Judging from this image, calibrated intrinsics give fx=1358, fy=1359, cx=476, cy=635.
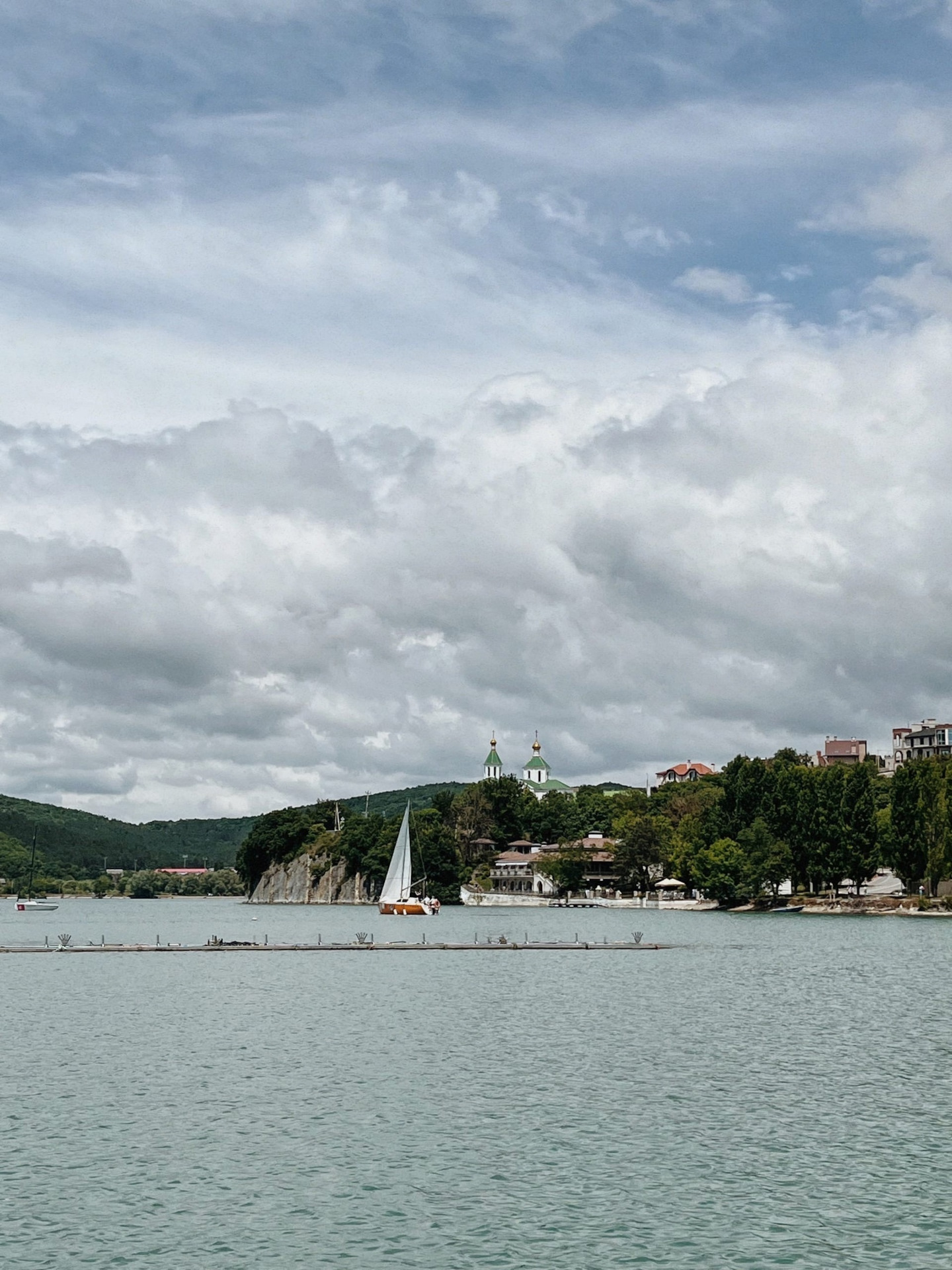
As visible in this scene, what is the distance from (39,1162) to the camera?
32156 millimetres

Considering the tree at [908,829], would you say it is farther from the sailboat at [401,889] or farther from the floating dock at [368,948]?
the sailboat at [401,889]

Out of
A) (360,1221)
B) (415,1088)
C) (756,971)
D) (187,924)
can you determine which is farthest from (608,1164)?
(187,924)

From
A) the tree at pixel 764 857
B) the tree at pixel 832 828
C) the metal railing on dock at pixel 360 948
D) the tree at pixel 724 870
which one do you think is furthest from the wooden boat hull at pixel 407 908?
the metal railing on dock at pixel 360 948

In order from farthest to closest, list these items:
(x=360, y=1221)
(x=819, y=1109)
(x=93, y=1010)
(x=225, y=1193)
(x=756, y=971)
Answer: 1. (x=756, y=971)
2. (x=93, y=1010)
3. (x=819, y=1109)
4. (x=225, y=1193)
5. (x=360, y=1221)

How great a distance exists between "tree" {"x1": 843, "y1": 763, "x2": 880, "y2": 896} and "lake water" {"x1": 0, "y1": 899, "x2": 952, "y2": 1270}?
270 feet

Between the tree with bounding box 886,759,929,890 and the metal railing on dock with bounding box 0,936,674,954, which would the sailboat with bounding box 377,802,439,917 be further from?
the metal railing on dock with bounding box 0,936,674,954

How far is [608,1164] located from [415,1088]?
11.9 m

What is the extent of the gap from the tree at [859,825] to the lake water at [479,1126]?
82.4 metres

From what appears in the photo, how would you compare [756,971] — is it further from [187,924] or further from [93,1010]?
[187,924]

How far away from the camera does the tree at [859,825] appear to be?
514 feet

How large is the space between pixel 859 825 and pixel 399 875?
58.6 meters

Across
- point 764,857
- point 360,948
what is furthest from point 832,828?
point 360,948

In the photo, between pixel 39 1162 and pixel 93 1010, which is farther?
pixel 93 1010

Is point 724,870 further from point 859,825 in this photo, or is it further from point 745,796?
point 859,825
